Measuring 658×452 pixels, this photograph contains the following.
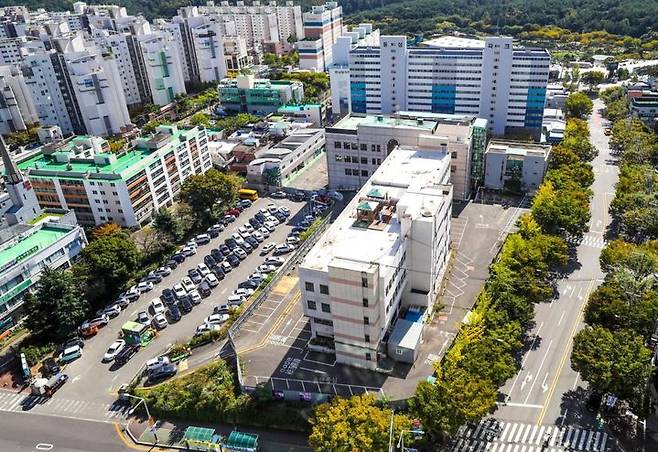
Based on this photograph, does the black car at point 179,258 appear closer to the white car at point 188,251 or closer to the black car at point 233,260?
the white car at point 188,251

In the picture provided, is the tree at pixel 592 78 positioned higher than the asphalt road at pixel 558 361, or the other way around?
the tree at pixel 592 78

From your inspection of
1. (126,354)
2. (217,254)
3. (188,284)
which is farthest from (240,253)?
(126,354)

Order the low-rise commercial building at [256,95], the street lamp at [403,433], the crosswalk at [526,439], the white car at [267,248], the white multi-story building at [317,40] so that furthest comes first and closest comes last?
the white multi-story building at [317,40]
the low-rise commercial building at [256,95]
the white car at [267,248]
the crosswalk at [526,439]
the street lamp at [403,433]

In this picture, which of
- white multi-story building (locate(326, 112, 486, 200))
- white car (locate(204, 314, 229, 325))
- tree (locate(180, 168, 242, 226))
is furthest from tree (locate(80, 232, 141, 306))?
white multi-story building (locate(326, 112, 486, 200))

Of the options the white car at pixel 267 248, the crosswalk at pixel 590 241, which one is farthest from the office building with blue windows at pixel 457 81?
the white car at pixel 267 248

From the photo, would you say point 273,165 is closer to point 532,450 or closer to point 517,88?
point 517,88

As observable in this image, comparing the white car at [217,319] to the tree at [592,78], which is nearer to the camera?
the white car at [217,319]

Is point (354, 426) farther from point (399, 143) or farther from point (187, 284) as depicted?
point (399, 143)
